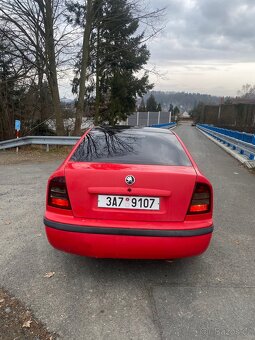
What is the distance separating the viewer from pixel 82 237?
130 inches

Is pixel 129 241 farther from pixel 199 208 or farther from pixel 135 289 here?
pixel 199 208

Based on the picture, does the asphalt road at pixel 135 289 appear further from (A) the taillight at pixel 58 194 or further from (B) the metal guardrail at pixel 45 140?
(B) the metal guardrail at pixel 45 140

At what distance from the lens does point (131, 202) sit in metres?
3.35

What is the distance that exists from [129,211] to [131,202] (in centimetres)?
9

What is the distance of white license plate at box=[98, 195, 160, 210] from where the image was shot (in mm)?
3348

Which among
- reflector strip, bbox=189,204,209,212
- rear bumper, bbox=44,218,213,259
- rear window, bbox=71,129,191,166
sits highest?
rear window, bbox=71,129,191,166

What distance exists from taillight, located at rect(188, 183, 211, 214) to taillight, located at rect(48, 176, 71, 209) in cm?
125

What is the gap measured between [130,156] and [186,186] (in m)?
0.78

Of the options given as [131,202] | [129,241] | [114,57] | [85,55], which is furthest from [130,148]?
[114,57]

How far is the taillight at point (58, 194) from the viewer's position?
344 cm

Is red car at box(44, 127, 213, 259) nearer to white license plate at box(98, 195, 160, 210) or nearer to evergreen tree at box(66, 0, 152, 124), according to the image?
white license plate at box(98, 195, 160, 210)

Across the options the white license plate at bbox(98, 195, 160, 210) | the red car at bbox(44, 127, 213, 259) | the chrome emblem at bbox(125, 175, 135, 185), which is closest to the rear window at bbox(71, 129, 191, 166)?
the red car at bbox(44, 127, 213, 259)

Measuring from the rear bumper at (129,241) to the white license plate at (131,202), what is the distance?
22 cm

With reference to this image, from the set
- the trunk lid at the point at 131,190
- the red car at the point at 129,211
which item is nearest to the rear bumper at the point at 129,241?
the red car at the point at 129,211
